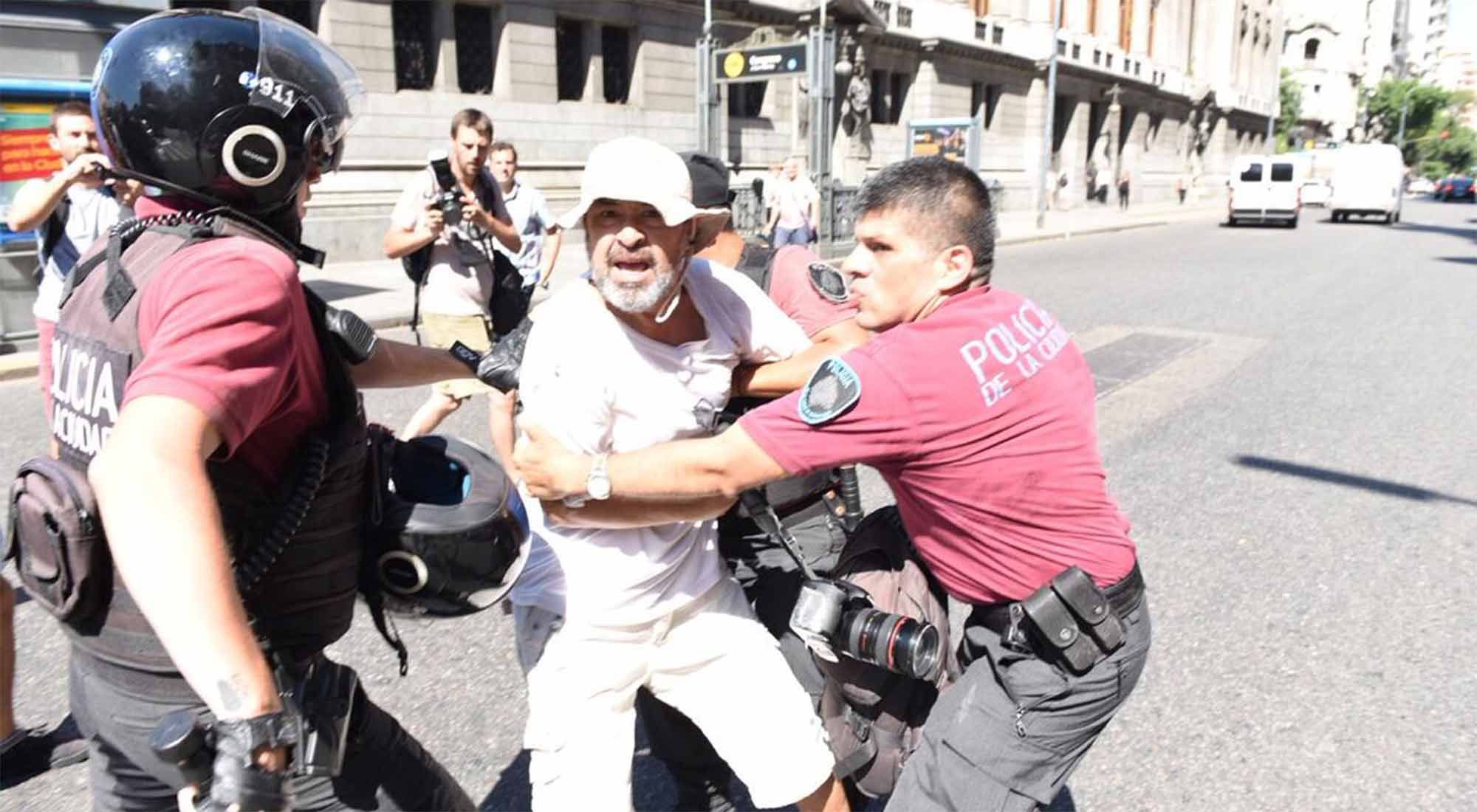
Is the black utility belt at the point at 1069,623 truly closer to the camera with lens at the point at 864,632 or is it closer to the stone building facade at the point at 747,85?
the camera with lens at the point at 864,632

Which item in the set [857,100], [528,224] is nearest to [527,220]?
[528,224]

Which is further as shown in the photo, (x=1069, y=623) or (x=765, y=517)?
(x=765, y=517)

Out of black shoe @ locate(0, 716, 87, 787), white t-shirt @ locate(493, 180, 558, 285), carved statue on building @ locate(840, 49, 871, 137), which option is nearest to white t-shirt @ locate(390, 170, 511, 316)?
white t-shirt @ locate(493, 180, 558, 285)

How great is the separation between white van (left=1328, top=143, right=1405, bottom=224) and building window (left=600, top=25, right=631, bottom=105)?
2429cm

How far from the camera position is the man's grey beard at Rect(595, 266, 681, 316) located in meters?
2.00

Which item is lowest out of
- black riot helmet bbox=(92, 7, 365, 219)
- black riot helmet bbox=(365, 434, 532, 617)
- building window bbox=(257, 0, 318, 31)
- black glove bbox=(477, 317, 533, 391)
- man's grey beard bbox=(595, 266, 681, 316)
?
black riot helmet bbox=(365, 434, 532, 617)

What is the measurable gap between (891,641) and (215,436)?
1.32 m

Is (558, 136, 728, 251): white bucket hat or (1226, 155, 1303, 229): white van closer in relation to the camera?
(558, 136, 728, 251): white bucket hat

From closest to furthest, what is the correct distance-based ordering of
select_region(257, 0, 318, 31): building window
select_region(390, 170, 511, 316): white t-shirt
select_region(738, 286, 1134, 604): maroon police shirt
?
select_region(738, 286, 1134, 604): maroon police shirt, select_region(390, 170, 511, 316): white t-shirt, select_region(257, 0, 318, 31): building window

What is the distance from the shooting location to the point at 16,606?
159 inches

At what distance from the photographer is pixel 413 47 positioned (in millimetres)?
19016

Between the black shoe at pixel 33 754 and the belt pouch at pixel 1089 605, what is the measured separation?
2796 millimetres

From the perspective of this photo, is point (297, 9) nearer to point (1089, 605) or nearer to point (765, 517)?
point (765, 517)

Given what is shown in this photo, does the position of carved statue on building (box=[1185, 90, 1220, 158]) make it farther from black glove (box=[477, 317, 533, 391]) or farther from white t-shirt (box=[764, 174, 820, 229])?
black glove (box=[477, 317, 533, 391])
